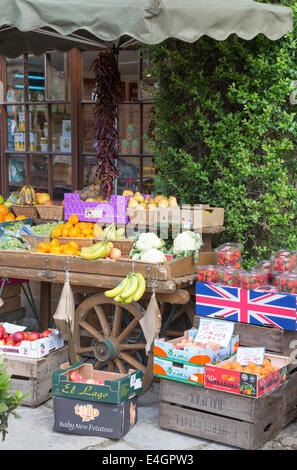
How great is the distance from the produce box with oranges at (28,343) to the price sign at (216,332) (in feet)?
4.02

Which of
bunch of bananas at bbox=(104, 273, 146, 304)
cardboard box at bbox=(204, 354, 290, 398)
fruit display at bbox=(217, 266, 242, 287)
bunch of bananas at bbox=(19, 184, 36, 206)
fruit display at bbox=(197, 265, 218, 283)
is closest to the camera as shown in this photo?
cardboard box at bbox=(204, 354, 290, 398)

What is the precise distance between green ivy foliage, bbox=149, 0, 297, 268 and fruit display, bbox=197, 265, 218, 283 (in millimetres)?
672

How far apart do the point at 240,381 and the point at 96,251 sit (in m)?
1.61

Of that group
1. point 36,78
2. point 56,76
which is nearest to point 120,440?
point 56,76

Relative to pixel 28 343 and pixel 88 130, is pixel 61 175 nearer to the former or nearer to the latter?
pixel 88 130

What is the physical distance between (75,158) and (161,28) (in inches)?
132

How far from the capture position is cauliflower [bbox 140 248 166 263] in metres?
4.93

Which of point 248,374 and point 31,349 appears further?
point 31,349

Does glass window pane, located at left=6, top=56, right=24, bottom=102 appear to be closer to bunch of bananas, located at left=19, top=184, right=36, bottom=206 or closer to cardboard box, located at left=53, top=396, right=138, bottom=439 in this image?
bunch of bananas, located at left=19, top=184, right=36, bottom=206

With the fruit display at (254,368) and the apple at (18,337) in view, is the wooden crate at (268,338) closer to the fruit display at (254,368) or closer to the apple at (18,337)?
the fruit display at (254,368)

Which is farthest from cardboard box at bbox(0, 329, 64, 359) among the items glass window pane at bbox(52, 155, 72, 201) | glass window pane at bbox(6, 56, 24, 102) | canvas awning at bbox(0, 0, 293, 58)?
glass window pane at bbox(6, 56, 24, 102)

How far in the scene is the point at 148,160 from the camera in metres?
7.18

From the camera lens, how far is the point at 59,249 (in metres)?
5.35

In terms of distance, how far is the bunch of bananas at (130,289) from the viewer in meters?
4.70
